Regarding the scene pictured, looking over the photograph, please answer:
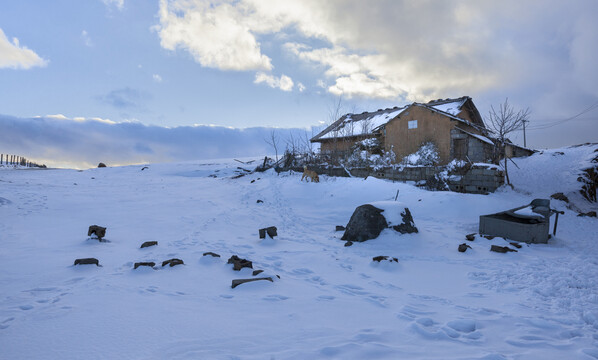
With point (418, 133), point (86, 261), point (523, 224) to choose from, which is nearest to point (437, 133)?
point (418, 133)

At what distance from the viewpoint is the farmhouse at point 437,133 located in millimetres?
18750

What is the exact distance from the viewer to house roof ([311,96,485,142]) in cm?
2108

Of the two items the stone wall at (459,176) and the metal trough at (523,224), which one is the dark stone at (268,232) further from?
the stone wall at (459,176)

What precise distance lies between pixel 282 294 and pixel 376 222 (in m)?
3.80

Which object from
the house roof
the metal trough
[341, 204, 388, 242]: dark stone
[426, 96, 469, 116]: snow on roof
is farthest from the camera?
the house roof

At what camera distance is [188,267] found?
4.54m

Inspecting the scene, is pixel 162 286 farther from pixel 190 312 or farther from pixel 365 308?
pixel 365 308

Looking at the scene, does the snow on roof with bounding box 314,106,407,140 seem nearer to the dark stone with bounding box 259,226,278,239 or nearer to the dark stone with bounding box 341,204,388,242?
the dark stone with bounding box 341,204,388,242

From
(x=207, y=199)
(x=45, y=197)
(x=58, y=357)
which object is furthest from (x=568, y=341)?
(x=45, y=197)

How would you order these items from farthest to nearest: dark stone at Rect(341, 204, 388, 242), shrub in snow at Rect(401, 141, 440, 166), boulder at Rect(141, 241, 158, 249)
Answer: shrub in snow at Rect(401, 141, 440, 166)
dark stone at Rect(341, 204, 388, 242)
boulder at Rect(141, 241, 158, 249)

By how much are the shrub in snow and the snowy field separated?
10809 mm

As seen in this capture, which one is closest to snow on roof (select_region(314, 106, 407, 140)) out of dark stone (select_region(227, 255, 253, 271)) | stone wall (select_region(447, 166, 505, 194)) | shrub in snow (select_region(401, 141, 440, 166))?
shrub in snow (select_region(401, 141, 440, 166))

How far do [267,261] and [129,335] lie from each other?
Result: 283 centimetres

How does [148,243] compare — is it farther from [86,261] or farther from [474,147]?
[474,147]
